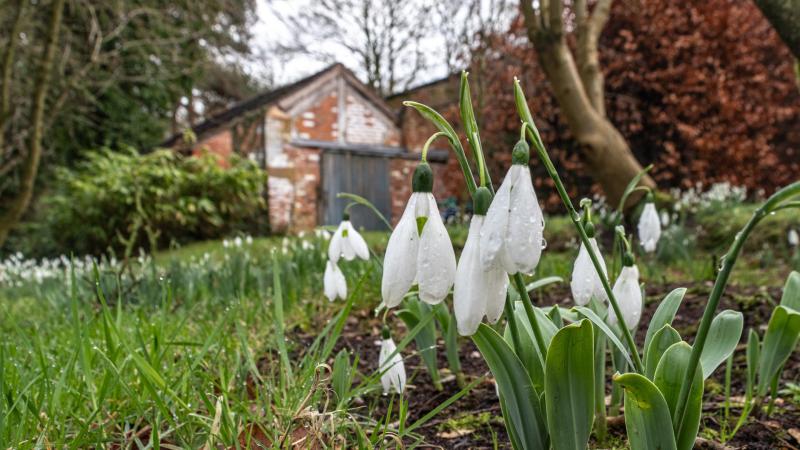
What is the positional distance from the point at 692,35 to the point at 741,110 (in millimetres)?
1402

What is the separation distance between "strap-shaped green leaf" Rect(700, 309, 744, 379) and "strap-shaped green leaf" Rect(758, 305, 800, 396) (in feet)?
0.43

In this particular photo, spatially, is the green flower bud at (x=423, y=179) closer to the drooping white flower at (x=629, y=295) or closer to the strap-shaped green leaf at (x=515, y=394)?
the strap-shaped green leaf at (x=515, y=394)

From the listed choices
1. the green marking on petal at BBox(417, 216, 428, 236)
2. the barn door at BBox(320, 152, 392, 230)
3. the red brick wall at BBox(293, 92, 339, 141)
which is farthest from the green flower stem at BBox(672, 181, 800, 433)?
the red brick wall at BBox(293, 92, 339, 141)

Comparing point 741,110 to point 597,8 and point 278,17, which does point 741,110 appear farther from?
point 278,17

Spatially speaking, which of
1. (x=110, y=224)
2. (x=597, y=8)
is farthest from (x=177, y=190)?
(x=597, y=8)

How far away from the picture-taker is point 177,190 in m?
10.9

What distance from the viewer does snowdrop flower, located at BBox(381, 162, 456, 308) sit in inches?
32.7

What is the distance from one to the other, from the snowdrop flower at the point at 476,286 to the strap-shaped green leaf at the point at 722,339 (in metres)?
0.53

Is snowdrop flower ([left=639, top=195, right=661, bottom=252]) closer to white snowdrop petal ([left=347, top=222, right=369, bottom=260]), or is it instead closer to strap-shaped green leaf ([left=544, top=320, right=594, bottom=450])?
white snowdrop petal ([left=347, top=222, right=369, bottom=260])

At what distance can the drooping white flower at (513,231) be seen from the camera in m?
0.75

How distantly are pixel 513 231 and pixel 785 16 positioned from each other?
2.68 meters

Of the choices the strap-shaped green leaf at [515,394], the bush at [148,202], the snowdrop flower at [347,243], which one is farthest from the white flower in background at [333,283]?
the bush at [148,202]

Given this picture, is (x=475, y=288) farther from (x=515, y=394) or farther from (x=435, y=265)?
(x=515, y=394)

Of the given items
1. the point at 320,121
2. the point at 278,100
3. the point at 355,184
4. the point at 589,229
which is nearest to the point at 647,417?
the point at 589,229
